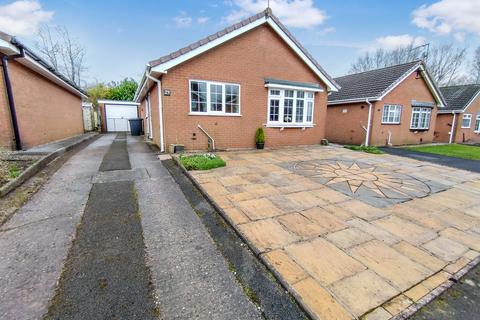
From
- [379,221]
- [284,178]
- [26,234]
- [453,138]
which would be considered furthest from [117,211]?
[453,138]

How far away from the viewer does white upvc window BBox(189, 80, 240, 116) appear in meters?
8.79

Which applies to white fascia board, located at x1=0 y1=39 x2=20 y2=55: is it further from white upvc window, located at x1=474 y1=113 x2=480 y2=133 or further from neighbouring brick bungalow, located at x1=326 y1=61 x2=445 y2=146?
white upvc window, located at x1=474 y1=113 x2=480 y2=133

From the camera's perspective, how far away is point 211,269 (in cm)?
243

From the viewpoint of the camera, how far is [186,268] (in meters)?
2.44

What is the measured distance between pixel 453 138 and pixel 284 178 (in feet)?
70.3

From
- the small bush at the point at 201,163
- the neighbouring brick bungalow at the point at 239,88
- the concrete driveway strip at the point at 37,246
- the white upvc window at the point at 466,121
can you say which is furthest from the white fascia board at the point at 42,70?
the white upvc window at the point at 466,121

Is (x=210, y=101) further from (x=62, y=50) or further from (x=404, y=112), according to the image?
(x=62, y=50)

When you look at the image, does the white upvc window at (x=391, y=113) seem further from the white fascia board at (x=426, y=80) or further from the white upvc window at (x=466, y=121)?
the white upvc window at (x=466, y=121)

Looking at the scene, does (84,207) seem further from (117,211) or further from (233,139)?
(233,139)

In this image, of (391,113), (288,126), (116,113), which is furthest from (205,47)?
(116,113)

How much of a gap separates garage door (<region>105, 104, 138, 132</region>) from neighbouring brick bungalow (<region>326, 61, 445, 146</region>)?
1783cm

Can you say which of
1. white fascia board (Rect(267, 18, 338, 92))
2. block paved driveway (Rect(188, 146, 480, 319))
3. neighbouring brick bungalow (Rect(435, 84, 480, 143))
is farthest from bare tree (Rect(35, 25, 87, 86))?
neighbouring brick bungalow (Rect(435, 84, 480, 143))

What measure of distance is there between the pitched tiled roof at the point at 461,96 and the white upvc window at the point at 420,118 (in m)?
4.93

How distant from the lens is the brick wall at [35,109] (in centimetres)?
719
